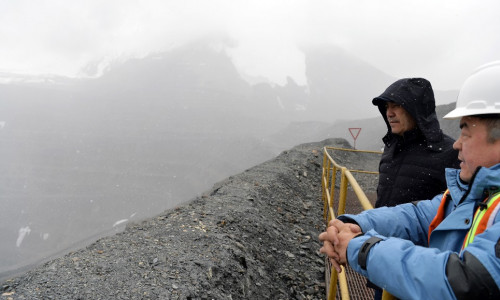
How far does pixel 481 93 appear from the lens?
1.19m

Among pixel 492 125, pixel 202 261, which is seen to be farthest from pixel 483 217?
pixel 202 261

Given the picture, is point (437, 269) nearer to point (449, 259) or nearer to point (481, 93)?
point (449, 259)

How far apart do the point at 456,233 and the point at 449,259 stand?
26cm

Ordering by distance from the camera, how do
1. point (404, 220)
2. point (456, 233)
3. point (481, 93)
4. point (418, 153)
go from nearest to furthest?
point (456, 233) → point (481, 93) → point (404, 220) → point (418, 153)

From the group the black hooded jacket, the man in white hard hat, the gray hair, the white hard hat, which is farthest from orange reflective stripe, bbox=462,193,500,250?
the black hooded jacket

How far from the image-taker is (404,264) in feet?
3.09

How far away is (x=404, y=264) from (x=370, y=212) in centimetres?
50

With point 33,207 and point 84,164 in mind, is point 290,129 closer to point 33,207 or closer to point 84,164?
point 84,164

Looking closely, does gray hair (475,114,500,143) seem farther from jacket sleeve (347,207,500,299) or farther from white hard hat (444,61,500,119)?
jacket sleeve (347,207,500,299)

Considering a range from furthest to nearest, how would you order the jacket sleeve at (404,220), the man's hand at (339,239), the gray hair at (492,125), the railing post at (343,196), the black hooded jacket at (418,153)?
the railing post at (343,196) < the black hooded jacket at (418,153) < the jacket sleeve at (404,220) < the man's hand at (339,239) < the gray hair at (492,125)

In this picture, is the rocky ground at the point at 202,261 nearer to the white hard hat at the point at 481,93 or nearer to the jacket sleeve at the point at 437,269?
the jacket sleeve at the point at 437,269

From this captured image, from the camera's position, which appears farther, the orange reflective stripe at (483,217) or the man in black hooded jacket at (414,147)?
the man in black hooded jacket at (414,147)

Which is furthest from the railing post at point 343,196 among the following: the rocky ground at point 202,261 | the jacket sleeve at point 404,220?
the rocky ground at point 202,261

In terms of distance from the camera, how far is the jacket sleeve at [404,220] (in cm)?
141
